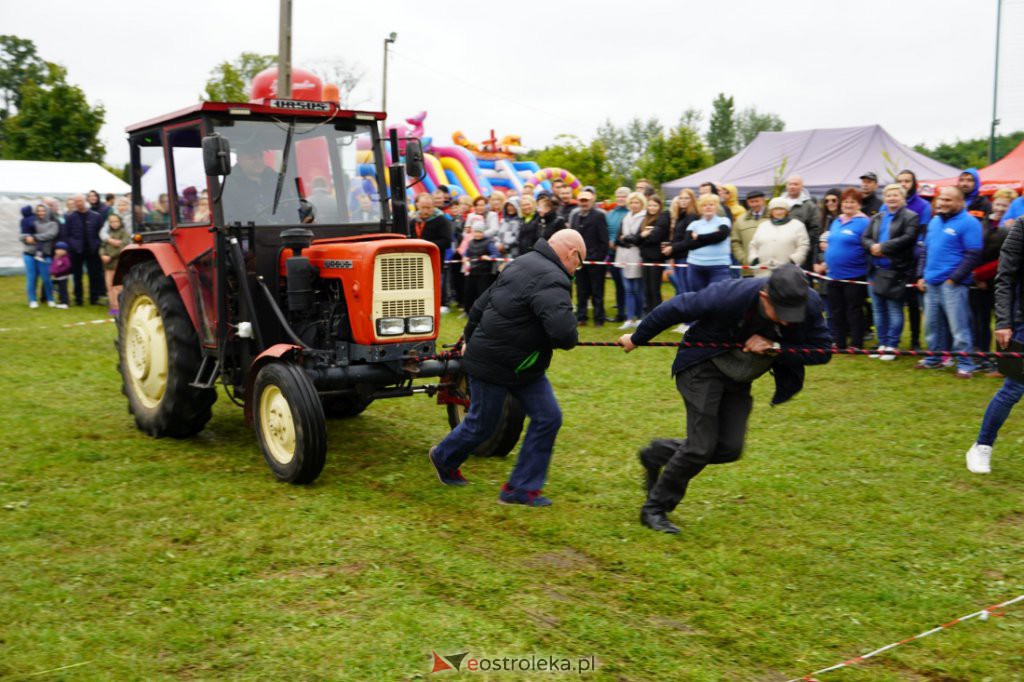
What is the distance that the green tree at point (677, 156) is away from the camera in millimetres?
30078

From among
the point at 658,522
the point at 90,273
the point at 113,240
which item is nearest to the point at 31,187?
the point at 90,273

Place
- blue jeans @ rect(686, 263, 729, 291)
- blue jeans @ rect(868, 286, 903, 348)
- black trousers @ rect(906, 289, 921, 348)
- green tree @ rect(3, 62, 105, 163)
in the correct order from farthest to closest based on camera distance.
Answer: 1. green tree @ rect(3, 62, 105, 163)
2. blue jeans @ rect(686, 263, 729, 291)
3. black trousers @ rect(906, 289, 921, 348)
4. blue jeans @ rect(868, 286, 903, 348)

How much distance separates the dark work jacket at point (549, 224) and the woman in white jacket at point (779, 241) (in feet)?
10.3

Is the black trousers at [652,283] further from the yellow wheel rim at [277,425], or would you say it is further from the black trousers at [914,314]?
the yellow wheel rim at [277,425]

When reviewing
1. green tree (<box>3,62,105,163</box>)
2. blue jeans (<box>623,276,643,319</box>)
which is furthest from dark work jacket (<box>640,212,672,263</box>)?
green tree (<box>3,62,105,163</box>)

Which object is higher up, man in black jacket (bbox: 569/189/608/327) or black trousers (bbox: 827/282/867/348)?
man in black jacket (bbox: 569/189/608/327)

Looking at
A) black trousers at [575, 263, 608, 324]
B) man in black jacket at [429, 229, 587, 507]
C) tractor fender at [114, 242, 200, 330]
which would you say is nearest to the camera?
man in black jacket at [429, 229, 587, 507]

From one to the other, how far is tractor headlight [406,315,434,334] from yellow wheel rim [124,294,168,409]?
82.5 inches

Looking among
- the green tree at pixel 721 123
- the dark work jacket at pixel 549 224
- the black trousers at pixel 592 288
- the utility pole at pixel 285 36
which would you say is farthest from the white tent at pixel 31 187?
the green tree at pixel 721 123

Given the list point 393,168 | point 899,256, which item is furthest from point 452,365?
point 899,256

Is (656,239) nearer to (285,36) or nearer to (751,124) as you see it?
(285,36)

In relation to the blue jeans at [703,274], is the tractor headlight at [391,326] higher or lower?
lower

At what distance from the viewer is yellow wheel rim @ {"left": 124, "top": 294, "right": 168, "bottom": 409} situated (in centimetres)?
737

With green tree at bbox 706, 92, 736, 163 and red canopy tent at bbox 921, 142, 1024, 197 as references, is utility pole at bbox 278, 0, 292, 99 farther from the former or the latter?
green tree at bbox 706, 92, 736, 163
